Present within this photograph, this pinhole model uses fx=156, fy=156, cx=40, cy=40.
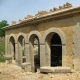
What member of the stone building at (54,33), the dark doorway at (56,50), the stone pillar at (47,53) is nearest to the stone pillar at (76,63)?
the stone building at (54,33)

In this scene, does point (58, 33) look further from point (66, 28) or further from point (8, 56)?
point (8, 56)

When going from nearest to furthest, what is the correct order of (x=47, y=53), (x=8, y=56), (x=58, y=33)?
(x=58, y=33) → (x=47, y=53) → (x=8, y=56)

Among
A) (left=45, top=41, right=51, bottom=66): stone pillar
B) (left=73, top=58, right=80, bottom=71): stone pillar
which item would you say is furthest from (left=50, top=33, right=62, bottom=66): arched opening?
(left=73, top=58, right=80, bottom=71): stone pillar

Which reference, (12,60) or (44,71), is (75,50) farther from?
(12,60)

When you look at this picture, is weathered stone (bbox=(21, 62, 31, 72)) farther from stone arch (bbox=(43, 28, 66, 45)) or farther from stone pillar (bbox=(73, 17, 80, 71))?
stone pillar (bbox=(73, 17, 80, 71))

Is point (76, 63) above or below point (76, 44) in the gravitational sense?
below

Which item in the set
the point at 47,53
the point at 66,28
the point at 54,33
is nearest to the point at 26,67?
the point at 47,53

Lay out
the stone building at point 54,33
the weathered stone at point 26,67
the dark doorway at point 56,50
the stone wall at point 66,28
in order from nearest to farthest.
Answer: the stone building at point 54,33, the stone wall at point 66,28, the weathered stone at point 26,67, the dark doorway at point 56,50

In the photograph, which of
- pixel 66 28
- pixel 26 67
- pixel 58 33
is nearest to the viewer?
pixel 66 28

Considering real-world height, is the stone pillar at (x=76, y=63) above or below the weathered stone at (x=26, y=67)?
above

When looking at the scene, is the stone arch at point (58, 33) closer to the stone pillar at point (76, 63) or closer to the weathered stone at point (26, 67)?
the stone pillar at point (76, 63)

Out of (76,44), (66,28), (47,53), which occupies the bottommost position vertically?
(47,53)

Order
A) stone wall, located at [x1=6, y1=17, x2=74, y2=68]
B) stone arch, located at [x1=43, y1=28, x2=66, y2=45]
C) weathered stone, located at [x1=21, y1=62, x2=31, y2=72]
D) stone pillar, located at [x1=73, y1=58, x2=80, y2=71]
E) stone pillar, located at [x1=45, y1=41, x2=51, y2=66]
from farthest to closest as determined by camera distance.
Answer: weathered stone, located at [x1=21, y1=62, x2=31, y2=72] < stone pillar, located at [x1=45, y1=41, x2=51, y2=66] < stone arch, located at [x1=43, y1=28, x2=66, y2=45] < stone wall, located at [x1=6, y1=17, x2=74, y2=68] < stone pillar, located at [x1=73, y1=58, x2=80, y2=71]

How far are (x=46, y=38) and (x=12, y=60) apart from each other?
7.50 metres
